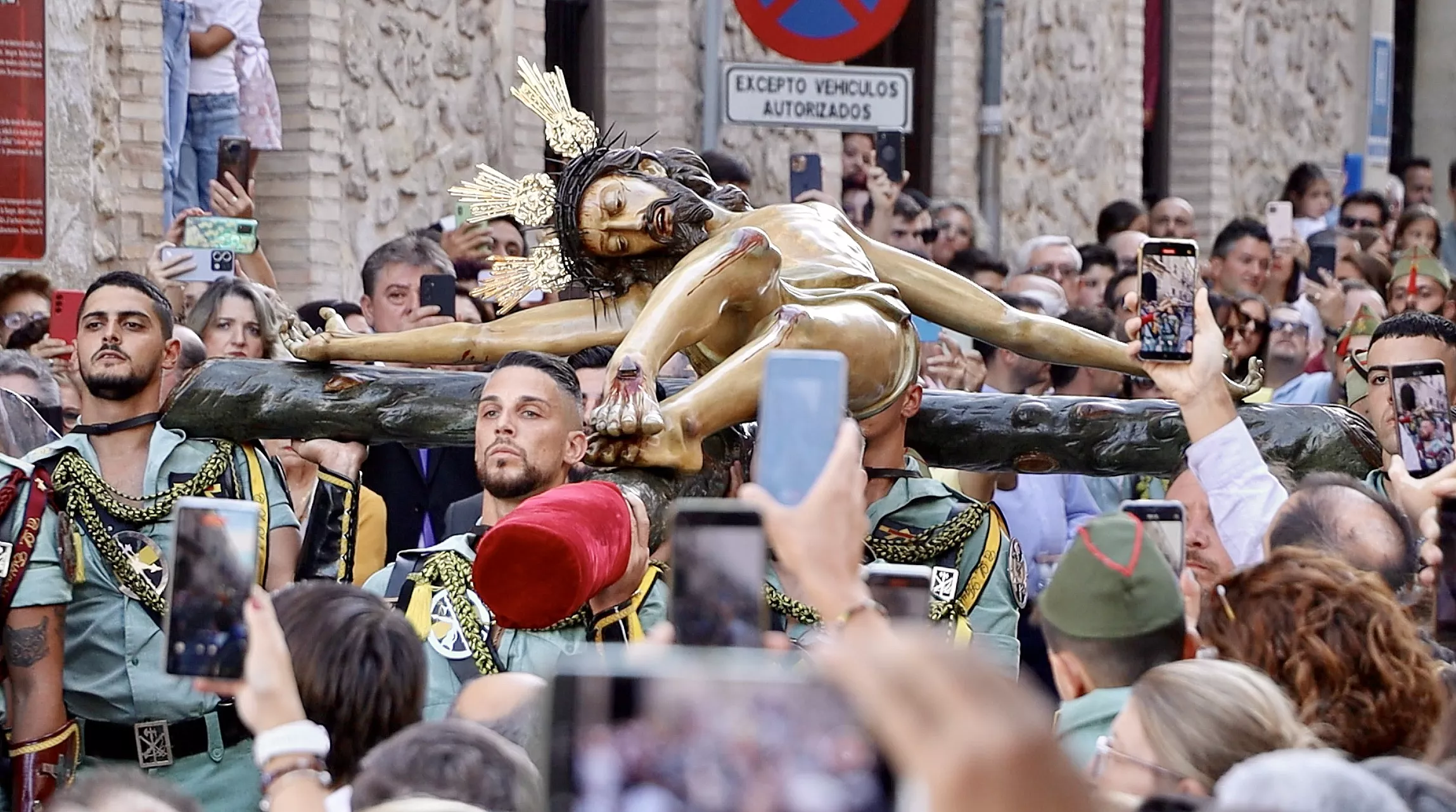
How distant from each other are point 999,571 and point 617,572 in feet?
4.38

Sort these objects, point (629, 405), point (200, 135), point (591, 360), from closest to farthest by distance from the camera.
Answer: point (629, 405) → point (591, 360) → point (200, 135)

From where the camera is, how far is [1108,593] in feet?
11.1

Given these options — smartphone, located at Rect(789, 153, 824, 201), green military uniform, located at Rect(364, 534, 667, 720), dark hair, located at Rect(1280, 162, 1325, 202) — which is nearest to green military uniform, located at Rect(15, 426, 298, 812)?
green military uniform, located at Rect(364, 534, 667, 720)

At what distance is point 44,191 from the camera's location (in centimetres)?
823

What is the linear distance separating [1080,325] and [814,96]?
1.33 metres

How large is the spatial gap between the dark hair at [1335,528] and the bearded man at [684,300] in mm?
738

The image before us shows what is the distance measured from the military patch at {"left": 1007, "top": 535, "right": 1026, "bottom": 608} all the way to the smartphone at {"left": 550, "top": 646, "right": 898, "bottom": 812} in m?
3.27

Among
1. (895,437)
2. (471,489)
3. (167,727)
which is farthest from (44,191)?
(895,437)

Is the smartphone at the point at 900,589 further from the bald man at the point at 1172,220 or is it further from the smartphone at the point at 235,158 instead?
the bald man at the point at 1172,220

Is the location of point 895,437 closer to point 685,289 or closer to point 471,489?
point 685,289

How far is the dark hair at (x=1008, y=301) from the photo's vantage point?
25.8 feet

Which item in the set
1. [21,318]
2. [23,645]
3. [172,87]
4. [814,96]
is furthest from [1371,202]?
[23,645]

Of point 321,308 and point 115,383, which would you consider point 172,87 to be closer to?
point 321,308

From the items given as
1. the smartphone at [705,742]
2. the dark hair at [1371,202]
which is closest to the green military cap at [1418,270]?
the dark hair at [1371,202]
